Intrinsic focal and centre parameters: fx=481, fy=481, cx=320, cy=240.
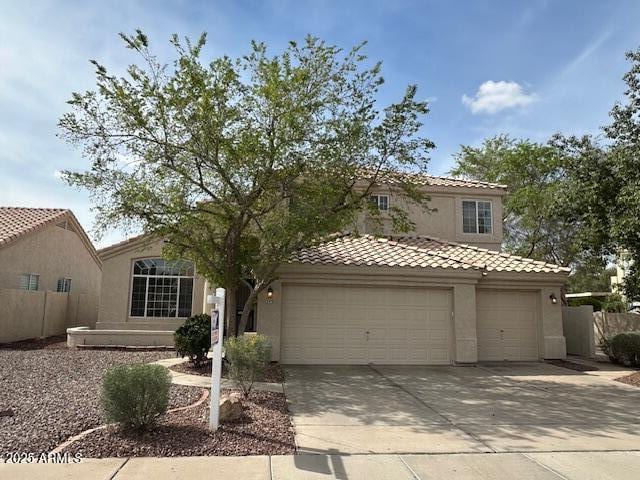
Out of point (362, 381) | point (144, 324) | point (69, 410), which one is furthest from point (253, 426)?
point (144, 324)

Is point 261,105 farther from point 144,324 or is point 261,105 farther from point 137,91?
point 144,324

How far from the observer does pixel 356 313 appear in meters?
13.7

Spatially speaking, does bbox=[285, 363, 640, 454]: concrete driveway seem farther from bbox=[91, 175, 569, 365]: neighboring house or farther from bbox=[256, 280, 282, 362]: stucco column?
bbox=[91, 175, 569, 365]: neighboring house

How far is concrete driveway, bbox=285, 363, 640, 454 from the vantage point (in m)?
6.34

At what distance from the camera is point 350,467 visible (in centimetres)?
535

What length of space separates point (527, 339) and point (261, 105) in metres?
10.6

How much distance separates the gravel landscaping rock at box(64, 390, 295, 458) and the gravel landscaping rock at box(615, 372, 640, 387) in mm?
9046

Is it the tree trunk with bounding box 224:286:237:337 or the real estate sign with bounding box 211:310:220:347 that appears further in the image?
the tree trunk with bounding box 224:286:237:337

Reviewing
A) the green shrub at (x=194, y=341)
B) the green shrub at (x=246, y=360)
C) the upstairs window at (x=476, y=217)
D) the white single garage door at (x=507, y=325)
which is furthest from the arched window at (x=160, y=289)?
the upstairs window at (x=476, y=217)

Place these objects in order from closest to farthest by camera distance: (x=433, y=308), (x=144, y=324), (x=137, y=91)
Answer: (x=137, y=91), (x=433, y=308), (x=144, y=324)

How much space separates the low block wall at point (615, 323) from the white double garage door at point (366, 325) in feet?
32.8

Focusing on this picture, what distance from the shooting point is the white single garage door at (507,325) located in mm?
14594

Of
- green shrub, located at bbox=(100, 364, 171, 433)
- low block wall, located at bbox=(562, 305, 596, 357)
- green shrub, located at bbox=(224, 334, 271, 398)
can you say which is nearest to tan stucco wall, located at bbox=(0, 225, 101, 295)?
green shrub, located at bbox=(224, 334, 271, 398)

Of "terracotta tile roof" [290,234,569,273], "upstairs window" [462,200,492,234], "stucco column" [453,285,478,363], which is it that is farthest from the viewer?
"upstairs window" [462,200,492,234]
